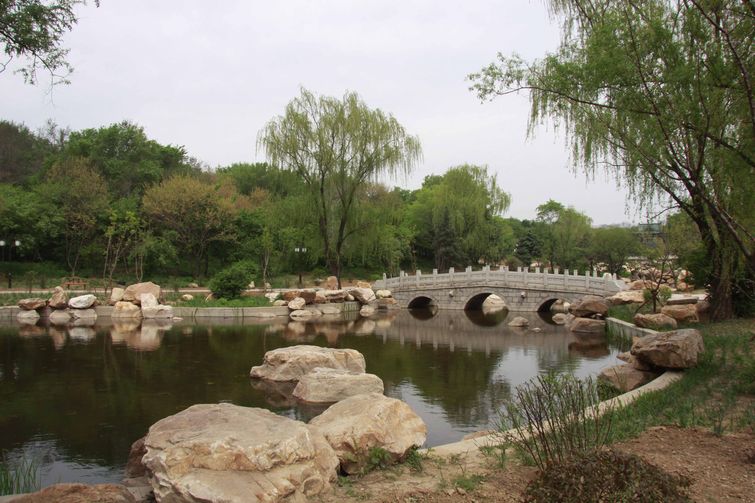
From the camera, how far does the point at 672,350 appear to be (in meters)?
7.41

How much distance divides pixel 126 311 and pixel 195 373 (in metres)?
10.4

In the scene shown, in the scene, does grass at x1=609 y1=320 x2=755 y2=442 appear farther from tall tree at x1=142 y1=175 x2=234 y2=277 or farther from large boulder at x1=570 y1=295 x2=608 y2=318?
tall tree at x1=142 y1=175 x2=234 y2=277

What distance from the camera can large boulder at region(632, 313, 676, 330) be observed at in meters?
11.8

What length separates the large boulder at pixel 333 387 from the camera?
827 cm

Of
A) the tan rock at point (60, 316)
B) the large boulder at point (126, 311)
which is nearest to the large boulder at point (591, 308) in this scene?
the large boulder at point (126, 311)

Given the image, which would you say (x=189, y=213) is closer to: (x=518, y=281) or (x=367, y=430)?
(x=518, y=281)

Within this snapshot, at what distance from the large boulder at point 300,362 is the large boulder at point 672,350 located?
452 centimetres

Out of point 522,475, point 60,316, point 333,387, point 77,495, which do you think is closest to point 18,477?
point 77,495

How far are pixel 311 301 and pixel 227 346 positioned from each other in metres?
7.73

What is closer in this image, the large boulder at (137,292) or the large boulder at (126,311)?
the large boulder at (126,311)

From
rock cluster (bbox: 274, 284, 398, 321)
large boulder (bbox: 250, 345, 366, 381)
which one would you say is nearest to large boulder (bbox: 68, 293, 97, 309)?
rock cluster (bbox: 274, 284, 398, 321)

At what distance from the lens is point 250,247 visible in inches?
1192

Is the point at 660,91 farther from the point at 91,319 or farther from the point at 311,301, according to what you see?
the point at 91,319

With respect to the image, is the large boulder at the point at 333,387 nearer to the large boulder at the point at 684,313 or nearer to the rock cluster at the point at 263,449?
the rock cluster at the point at 263,449
